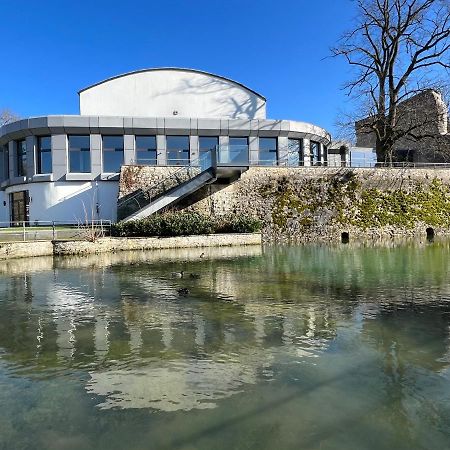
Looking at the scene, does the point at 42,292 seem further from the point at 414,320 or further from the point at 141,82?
the point at 141,82

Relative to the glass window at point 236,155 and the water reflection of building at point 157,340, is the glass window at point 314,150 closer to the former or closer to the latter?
the glass window at point 236,155

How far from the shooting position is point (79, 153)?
29203 mm

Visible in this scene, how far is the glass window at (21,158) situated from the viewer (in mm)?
30703

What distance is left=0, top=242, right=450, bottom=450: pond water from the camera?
3.56m

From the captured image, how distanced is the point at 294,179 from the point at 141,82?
14.5 m

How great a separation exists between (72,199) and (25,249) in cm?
1180

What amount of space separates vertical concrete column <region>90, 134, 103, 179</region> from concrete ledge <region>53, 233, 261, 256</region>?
11118mm

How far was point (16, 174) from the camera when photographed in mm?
31016

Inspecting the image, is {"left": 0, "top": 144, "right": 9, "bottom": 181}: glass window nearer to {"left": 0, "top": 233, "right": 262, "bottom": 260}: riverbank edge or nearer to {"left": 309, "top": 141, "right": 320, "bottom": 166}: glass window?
{"left": 0, "top": 233, "right": 262, "bottom": 260}: riverbank edge

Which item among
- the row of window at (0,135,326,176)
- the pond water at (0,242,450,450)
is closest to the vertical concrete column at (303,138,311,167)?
the row of window at (0,135,326,176)

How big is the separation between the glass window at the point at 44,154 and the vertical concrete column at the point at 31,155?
0.39 m

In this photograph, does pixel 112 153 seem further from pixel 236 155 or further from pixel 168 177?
pixel 236 155

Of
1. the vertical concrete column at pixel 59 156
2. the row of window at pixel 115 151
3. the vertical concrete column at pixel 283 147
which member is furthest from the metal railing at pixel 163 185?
the vertical concrete column at pixel 283 147

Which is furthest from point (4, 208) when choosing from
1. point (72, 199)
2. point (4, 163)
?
point (72, 199)
